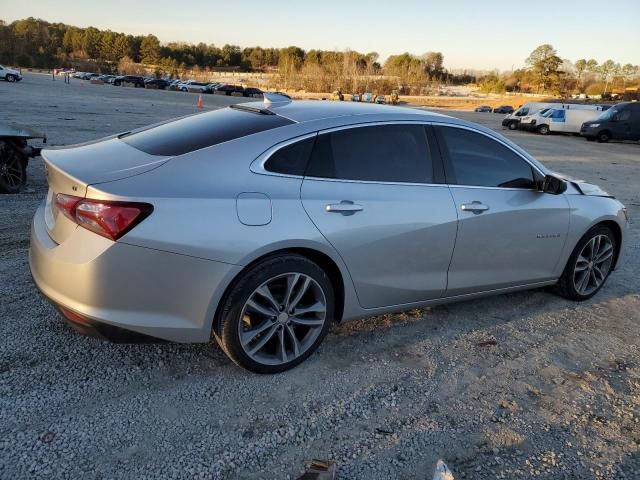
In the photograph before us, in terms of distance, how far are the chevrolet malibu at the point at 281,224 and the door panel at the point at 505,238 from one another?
1cm

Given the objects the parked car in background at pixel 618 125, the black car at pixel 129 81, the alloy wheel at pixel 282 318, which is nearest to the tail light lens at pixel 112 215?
the alloy wheel at pixel 282 318

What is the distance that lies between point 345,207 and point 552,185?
6.57 feet

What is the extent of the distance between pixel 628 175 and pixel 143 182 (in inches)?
588

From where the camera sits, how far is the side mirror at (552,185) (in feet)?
14.0

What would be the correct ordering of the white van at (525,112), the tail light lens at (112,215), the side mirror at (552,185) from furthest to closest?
the white van at (525,112) < the side mirror at (552,185) < the tail light lens at (112,215)

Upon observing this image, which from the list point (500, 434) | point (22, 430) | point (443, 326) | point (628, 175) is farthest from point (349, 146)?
point (628, 175)

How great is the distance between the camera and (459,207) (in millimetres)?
3783

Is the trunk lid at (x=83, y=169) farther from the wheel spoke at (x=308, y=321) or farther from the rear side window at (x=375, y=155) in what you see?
the wheel spoke at (x=308, y=321)

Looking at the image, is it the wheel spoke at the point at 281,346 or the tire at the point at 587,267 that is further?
the tire at the point at 587,267

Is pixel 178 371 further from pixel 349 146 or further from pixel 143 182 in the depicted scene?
pixel 349 146

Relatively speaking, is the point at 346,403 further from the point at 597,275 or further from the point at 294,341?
the point at 597,275

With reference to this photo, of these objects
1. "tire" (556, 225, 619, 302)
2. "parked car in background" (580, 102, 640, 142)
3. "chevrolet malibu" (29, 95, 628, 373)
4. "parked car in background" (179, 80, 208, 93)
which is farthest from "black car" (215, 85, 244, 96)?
"chevrolet malibu" (29, 95, 628, 373)

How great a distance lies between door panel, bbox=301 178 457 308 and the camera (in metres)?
3.25

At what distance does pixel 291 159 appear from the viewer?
3238 mm
